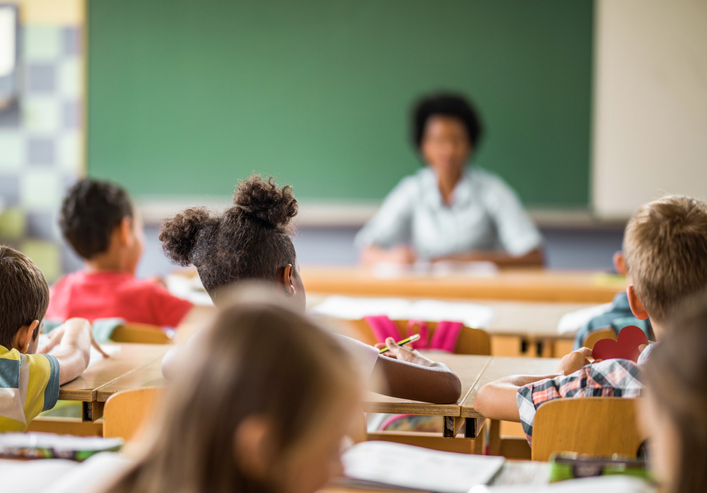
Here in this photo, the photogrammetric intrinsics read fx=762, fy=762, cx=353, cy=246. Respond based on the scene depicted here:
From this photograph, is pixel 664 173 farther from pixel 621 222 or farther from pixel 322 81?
pixel 322 81

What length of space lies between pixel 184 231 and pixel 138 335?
80 centimetres

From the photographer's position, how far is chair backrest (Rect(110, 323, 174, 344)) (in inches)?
88.4

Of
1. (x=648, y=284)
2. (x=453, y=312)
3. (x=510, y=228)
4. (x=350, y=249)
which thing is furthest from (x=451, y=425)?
(x=350, y=249)

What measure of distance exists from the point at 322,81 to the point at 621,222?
6.91 ft

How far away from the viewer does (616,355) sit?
1.48 metres

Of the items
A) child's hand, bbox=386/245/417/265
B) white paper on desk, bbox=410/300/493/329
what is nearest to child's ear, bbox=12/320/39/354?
white paper on desk, bbox=410/300/493/329

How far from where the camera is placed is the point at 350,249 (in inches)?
Result: 200

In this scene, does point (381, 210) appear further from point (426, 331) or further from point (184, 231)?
point (184, 231)

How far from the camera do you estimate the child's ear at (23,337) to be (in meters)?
1.58

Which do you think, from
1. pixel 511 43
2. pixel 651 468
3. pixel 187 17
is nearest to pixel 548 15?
pixel 511 43

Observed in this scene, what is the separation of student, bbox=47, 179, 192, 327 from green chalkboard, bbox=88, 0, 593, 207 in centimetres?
246

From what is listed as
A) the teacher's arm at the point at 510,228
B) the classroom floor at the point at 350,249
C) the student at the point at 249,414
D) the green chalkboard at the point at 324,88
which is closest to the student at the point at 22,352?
the student at the point at 249,414

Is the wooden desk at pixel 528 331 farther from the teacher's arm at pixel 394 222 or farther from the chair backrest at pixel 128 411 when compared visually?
the teacher's arm at pixel 394 222

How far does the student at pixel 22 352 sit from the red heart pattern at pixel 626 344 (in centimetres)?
114
